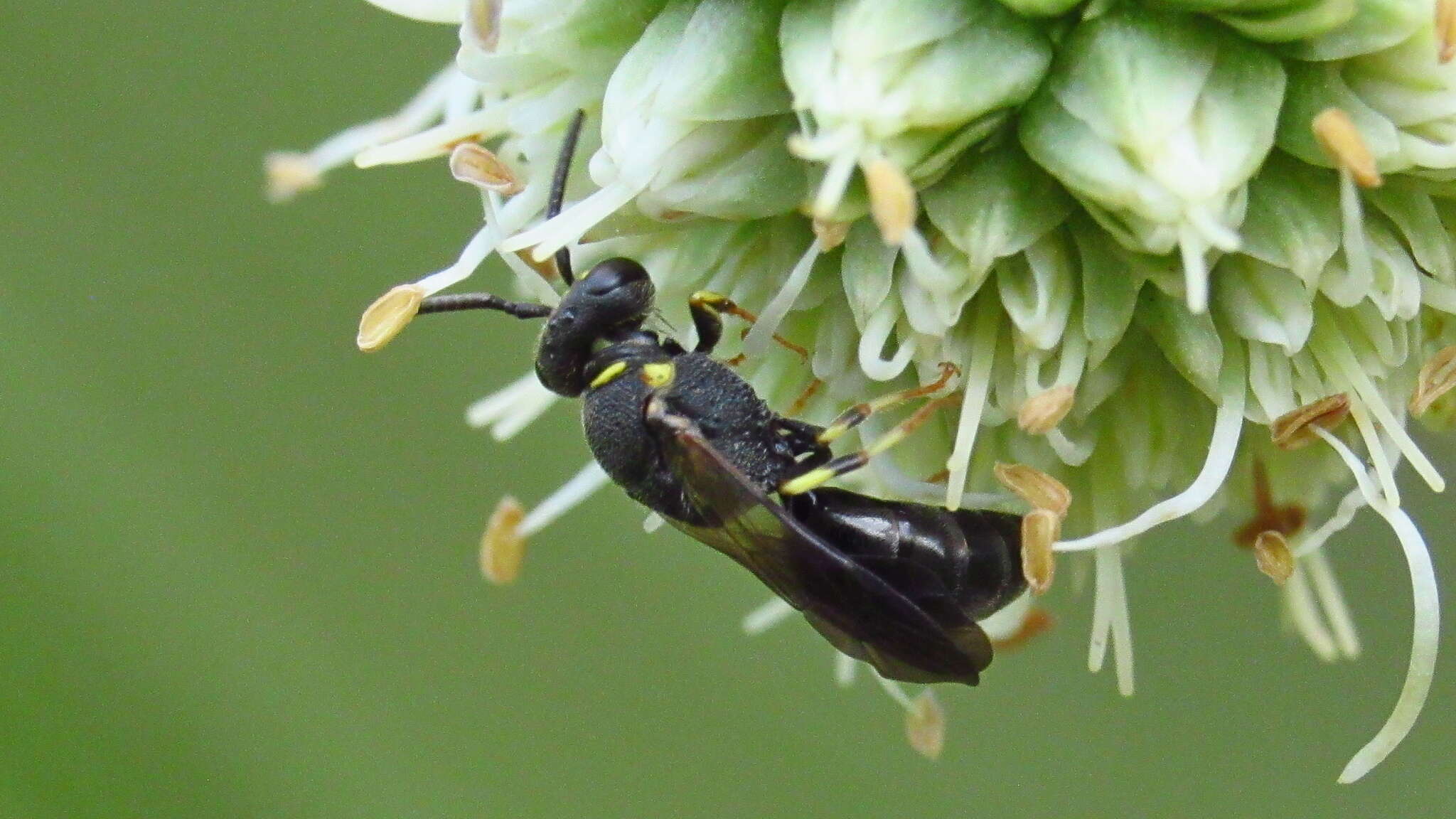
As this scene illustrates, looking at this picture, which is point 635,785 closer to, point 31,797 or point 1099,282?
point 31,797

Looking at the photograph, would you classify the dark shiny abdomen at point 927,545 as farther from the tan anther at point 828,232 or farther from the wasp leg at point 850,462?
the tan anther at point 828,232

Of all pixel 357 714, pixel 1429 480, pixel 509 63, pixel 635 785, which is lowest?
pixel 635 785

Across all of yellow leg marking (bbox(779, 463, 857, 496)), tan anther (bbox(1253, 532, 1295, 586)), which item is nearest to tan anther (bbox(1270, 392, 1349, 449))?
tan anther (bbox(1253, 532, 1295, 586))

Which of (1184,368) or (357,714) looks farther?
(357,714)

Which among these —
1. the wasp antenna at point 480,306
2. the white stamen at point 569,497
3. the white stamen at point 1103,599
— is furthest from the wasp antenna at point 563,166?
the white stamen at point 1103,599

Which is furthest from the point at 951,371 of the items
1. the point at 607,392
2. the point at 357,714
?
the point at 357,714

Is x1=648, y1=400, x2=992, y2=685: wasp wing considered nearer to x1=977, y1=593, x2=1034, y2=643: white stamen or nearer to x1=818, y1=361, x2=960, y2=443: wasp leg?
x1=818, y1=361, x2=960, y2=443: wasp leg
